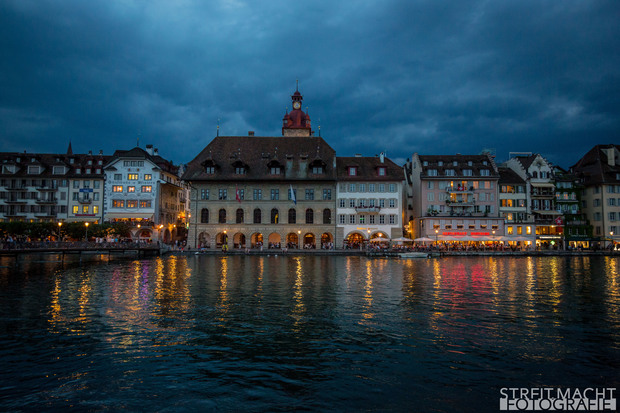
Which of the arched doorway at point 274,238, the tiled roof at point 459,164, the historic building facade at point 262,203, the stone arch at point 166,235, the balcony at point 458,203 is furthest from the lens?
the stone arch at point 166,235

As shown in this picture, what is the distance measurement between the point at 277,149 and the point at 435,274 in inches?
1781

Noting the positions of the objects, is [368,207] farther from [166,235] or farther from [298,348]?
[298,348]

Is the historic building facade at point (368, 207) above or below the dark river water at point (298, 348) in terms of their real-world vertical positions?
above

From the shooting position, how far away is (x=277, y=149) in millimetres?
77500

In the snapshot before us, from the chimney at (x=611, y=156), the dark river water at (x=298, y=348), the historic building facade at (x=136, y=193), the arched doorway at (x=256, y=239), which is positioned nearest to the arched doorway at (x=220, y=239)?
the arched doorway at (x=256, y=239)

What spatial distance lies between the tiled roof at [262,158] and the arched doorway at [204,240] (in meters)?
9.51

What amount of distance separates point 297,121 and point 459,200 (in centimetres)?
4175

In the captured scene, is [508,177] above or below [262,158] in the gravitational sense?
below

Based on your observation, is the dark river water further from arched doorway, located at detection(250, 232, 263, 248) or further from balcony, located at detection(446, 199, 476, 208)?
balcony, located at detection(446, 199, 476, 208)

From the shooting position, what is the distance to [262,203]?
238 ft

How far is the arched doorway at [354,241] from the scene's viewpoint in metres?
71.8

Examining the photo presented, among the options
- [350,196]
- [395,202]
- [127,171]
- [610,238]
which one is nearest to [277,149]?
[350,196]

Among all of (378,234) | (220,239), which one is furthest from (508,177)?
(220,239)

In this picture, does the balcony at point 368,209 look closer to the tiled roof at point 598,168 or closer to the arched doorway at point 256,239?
the arched doorway at point 256,239
